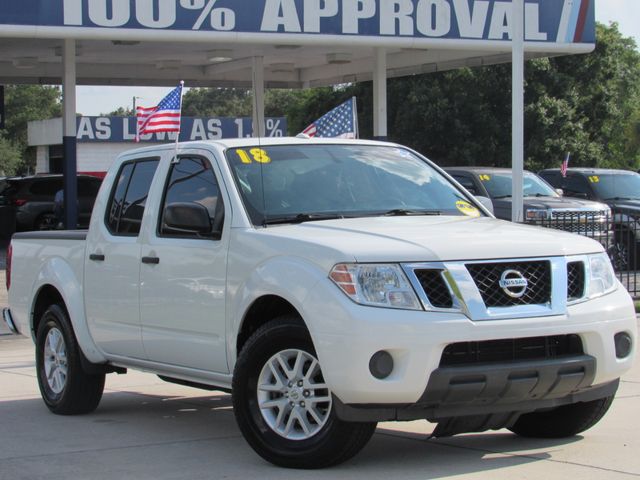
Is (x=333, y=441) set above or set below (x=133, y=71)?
below

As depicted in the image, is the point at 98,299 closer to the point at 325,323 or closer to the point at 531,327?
the point at 325,323

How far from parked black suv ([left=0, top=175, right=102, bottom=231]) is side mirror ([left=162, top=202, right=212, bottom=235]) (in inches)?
930

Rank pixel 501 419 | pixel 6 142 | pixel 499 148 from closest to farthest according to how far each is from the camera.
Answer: pixel 501 419, pixel 499 148, pixel 6 142

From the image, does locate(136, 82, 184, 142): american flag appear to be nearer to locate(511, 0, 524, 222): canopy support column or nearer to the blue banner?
locate(511, 0, 524, 222): canopy support column

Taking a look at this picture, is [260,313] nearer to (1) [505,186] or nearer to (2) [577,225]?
(2) [577,225]

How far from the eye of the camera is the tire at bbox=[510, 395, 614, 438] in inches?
277

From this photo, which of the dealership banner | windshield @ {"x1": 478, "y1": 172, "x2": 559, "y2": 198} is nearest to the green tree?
the dealership banner

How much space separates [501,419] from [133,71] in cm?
2732

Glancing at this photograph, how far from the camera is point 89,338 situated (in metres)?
8.38

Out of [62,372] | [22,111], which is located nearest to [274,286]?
[62,372]

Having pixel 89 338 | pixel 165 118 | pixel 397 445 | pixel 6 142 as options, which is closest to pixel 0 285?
pixel 165 118

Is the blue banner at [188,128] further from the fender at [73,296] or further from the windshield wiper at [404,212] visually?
the windshield wiper at [404,212]

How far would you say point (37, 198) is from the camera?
101 ft

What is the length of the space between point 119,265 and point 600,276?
3.21m
